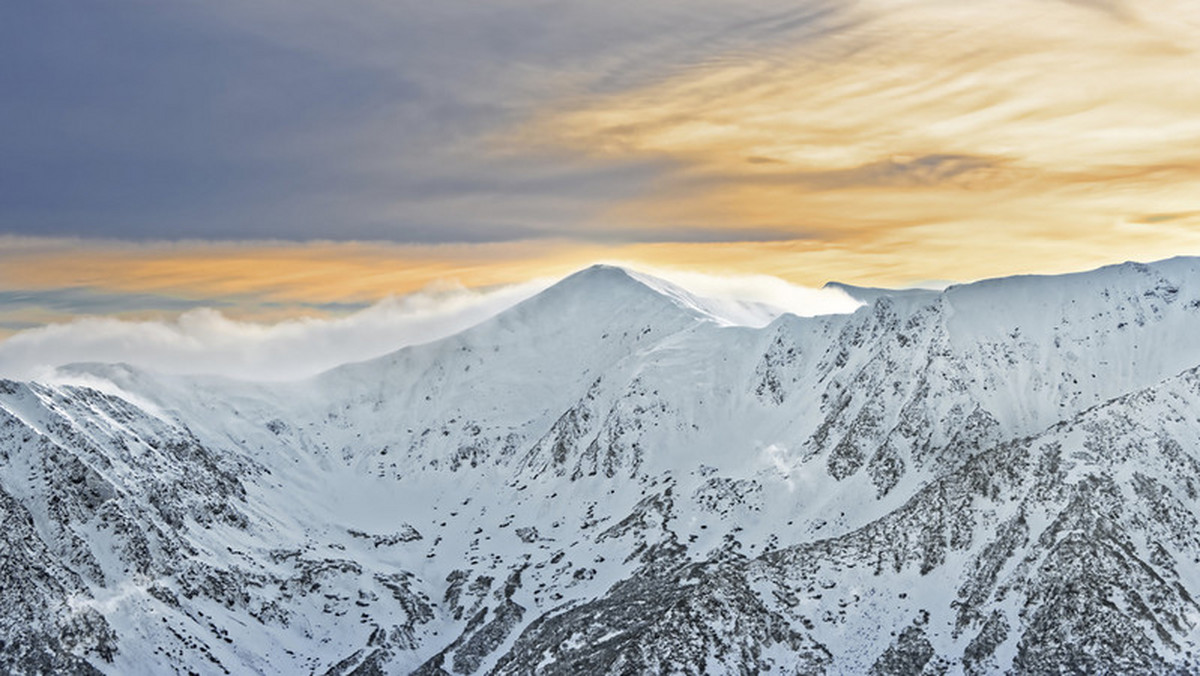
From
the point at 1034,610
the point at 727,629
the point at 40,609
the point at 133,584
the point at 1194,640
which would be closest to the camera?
the point at 1194,640

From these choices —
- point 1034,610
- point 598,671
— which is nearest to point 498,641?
point 598,671

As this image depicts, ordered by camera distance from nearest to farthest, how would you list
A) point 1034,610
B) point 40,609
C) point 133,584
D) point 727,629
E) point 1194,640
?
point 1194,640 < point 1034,610 < point 727,629 < point 40,609 < point 133,584

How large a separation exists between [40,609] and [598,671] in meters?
104

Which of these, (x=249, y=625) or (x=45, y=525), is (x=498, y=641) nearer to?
(x=249, y=625)

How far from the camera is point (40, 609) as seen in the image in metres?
171

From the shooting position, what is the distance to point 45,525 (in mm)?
192125

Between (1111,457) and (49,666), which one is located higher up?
(1111,457)

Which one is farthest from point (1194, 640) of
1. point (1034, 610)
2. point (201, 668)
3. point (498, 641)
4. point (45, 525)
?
point (45, 525)

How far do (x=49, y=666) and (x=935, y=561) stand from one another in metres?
155

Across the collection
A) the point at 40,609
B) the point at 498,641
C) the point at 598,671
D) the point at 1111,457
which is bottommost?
the point at 498,641

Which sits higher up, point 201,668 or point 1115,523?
point 1115,523

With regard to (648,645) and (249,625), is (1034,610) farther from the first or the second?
(249,625)

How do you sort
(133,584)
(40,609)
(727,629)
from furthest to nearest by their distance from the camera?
(133,584)
(40,609)
(727,629)

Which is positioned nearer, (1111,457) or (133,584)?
(1111,457)
